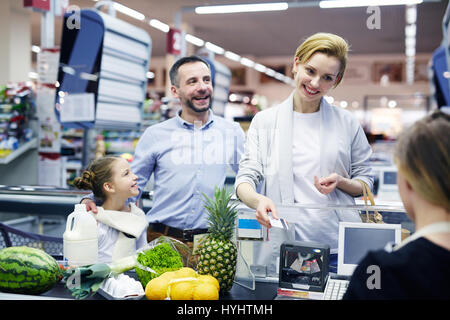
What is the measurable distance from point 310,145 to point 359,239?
1.64ft

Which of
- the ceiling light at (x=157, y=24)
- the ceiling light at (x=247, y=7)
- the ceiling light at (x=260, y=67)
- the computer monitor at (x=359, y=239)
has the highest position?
the ceiling light at (x=260, y=67)

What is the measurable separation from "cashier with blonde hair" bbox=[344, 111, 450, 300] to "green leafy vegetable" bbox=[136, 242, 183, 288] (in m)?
0.74

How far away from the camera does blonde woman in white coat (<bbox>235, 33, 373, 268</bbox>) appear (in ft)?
6.10

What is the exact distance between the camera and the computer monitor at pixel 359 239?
1.64m

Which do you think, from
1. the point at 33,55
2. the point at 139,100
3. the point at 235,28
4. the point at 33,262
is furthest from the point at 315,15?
the point at 33,55

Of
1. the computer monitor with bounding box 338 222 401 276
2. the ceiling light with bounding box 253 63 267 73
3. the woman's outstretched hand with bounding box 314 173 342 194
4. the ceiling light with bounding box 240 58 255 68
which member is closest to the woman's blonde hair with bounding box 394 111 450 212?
the computer monitor with bounding box 338 222 401 276

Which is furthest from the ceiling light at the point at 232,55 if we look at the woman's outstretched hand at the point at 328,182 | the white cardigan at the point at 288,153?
the woman's outstretched hand at the point at 328,182

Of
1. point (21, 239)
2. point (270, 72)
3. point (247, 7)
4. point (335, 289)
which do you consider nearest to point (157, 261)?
point (335, 289)

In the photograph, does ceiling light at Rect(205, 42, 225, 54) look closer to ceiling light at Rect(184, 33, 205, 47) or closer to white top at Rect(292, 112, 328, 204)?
ceiling light at Rect(184, 33, 205, 47)

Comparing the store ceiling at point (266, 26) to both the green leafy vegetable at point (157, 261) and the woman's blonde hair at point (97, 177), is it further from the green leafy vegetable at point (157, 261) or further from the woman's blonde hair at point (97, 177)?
the green leafy vegetable at point (157, 261)

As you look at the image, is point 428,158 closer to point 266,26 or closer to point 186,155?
point 186,155

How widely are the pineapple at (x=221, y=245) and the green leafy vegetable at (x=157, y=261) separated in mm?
95

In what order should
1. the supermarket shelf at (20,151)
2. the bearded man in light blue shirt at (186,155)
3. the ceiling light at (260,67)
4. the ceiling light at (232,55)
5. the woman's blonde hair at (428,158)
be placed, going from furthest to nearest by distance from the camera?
the ceiling light at (260,67), the ceiling light at (232,55), the supermarket shelf at (20,151), the bearded man in light blue shirt at (186,155), the woman's blonde hair at (428,158)

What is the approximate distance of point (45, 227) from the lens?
633 centimetres
